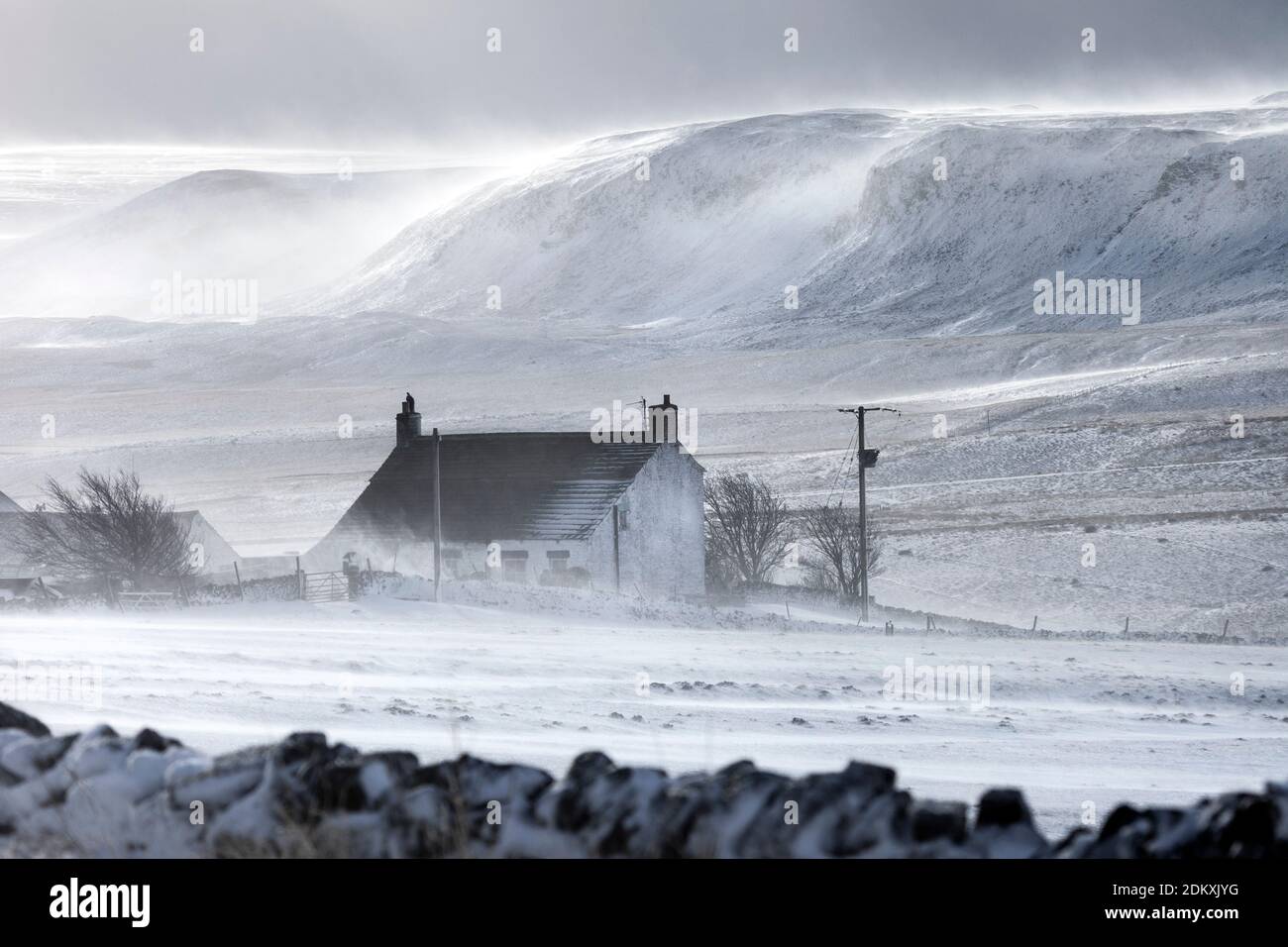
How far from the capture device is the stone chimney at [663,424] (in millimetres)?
50156

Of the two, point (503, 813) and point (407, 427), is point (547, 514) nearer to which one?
point (407, 427)

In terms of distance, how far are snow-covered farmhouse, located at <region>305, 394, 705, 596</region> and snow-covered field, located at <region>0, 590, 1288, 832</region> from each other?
339 inches

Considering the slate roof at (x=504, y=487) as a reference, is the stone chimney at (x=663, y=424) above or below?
above

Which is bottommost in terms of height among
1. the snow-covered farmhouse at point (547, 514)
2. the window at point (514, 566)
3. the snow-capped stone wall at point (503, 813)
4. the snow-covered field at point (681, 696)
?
the snow-covered field at point (681, 696)

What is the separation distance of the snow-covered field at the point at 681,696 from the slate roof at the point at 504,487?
30.1 ft

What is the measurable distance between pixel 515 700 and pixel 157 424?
5742 inches

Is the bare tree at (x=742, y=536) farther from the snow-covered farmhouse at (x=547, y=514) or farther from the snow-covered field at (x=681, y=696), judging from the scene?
the snow-covered field at (x=681, y=696)

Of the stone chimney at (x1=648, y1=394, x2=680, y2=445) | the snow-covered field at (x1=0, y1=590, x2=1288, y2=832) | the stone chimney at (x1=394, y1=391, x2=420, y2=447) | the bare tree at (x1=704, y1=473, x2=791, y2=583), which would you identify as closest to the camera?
the snow-covered field at (x1=0, y1=590, x2=1288, y2=832)

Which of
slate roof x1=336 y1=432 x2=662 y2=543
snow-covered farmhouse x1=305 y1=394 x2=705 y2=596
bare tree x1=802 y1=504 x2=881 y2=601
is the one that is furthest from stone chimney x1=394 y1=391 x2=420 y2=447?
bare tree x1=802 y1=504 x2=881 y2=601

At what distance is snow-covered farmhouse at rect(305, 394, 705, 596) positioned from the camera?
1903 inches

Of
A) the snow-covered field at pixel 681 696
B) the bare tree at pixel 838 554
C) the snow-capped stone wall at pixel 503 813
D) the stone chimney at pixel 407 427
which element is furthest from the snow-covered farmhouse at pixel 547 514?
the snow-capped stone wall at pixel 503 813

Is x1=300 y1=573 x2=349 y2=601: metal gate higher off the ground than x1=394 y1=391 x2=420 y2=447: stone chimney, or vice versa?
x1=394 y1=391 x2=420 y2=447: stone chimney

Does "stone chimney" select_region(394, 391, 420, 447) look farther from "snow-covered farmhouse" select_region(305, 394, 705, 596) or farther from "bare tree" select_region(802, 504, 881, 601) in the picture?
"bare tree" select_region(802, 504, 881, 601)
